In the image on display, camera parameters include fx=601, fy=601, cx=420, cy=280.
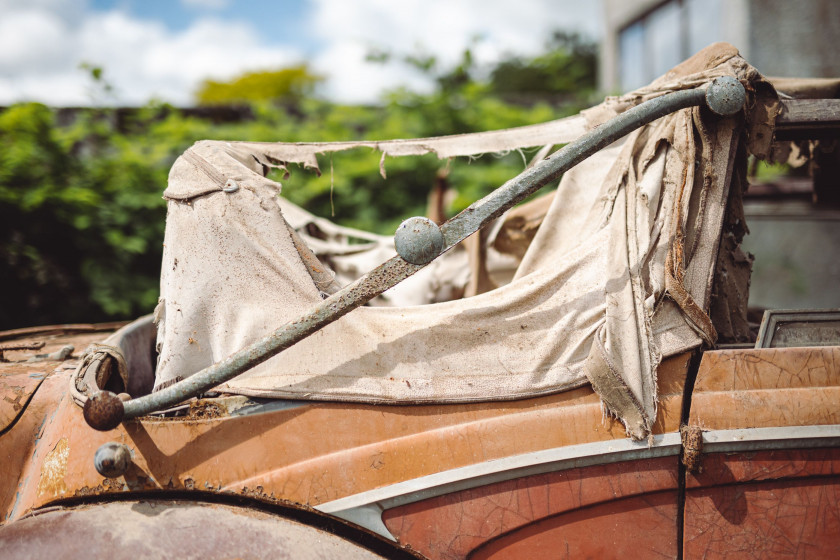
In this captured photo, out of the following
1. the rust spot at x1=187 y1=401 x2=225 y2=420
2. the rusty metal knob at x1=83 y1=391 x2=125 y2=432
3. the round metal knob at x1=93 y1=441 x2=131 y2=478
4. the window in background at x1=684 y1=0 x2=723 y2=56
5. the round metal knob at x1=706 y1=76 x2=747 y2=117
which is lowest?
the round metal knob at x1=93 y1=441 x2=131 y2=478

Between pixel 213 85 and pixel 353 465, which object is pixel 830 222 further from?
pixel 213 85

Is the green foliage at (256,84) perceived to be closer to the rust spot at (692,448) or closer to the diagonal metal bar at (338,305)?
the diagonal metal bar at (338,305)

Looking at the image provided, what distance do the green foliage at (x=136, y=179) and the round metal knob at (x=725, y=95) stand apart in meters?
2.28

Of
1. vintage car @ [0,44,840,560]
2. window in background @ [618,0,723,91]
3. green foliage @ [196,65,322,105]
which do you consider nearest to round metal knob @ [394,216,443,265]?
vintage car @ [0,44,840,560]

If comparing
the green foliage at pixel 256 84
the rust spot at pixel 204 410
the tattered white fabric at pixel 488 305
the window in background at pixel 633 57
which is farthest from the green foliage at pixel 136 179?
the green foliage at pixel 256 84

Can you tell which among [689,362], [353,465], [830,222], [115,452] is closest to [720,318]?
[689,362]

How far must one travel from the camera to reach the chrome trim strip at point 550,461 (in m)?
1.58

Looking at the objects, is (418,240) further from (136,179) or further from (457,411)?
(136,179)

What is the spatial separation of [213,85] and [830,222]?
3593cm

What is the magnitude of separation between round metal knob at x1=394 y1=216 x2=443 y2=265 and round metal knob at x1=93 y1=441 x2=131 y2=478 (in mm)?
874

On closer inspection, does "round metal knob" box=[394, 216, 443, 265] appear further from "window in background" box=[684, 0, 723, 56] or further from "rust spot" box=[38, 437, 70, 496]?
"window in background" box=[684, 0, 723, 56]

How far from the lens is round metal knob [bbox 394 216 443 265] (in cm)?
145

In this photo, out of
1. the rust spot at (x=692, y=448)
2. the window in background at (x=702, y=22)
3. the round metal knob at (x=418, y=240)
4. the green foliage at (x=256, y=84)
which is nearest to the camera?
the round metal knob at (x=418, y=240)

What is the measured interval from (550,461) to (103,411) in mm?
1130
